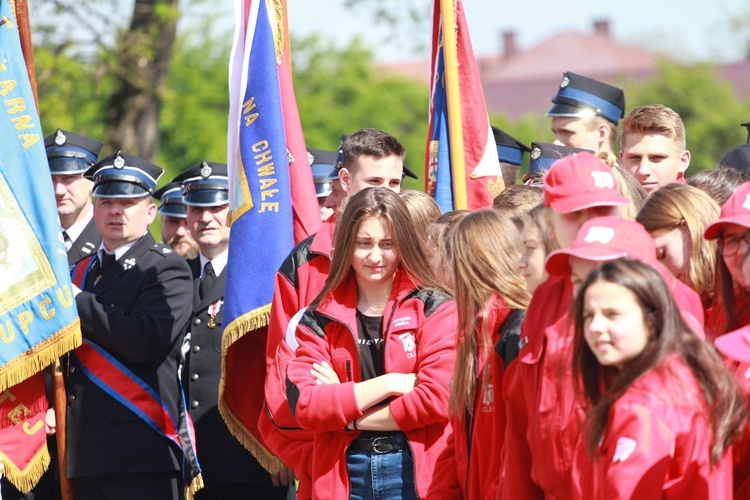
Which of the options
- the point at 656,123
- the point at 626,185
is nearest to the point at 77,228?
the point at 656,123

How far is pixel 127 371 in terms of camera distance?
5.83 meters

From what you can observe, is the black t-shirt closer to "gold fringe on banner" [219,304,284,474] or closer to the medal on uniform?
"gold fringe on banner" [219,304,284,474]

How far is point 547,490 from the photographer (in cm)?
335

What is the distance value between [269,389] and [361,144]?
137 centimetres

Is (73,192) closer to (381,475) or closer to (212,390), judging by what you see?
(212,390)

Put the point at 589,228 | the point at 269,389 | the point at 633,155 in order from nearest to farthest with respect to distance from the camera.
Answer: the point at 589,228 < the point at 269,389 < the point at 633,155

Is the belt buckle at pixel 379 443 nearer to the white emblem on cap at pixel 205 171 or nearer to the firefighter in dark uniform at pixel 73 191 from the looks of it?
the white emblem on cap at pixel 205 171

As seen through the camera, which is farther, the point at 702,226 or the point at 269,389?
the point at 269,389

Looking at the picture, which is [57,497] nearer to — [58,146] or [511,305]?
[58,146]

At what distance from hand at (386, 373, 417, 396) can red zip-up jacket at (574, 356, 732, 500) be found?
136 cm

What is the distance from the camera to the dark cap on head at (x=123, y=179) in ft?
20.2

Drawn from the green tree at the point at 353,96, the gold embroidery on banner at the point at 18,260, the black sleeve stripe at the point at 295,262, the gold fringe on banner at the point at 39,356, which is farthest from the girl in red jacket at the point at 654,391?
the green tree at the point at 353,96

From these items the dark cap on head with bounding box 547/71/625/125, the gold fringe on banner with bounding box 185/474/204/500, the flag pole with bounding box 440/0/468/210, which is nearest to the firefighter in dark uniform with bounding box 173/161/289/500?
the gold fringe on banner with bounding box 185/474/204/500

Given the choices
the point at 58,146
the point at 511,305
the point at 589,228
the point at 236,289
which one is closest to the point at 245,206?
the point at 236,289
